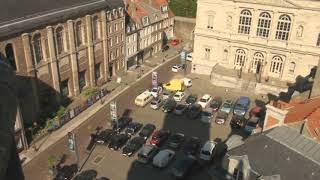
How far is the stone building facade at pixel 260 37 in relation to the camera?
7094 centimetres

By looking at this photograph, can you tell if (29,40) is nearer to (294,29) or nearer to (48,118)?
(48,118)

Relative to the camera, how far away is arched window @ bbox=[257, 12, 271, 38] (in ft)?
242

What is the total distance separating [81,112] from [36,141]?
1094 cm

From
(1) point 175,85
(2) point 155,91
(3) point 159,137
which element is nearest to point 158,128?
(3) point 159,137

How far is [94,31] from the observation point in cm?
6975

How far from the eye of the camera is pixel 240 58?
80.4 metres

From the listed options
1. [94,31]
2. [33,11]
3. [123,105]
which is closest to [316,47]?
[123,105]

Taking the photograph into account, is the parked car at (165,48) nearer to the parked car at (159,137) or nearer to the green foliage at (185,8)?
the green foliage at (185,8)

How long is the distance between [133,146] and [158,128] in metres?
8.58

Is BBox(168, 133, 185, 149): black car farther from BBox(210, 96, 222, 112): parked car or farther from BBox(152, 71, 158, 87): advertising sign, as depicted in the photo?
BBox(152, 71, 158, 87): advertising sign

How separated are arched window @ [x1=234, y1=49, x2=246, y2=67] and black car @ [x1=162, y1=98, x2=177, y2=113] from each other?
21.1m

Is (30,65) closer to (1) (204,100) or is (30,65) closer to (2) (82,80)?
(2) (82,80)

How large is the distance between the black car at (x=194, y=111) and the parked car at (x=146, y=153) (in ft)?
43.3

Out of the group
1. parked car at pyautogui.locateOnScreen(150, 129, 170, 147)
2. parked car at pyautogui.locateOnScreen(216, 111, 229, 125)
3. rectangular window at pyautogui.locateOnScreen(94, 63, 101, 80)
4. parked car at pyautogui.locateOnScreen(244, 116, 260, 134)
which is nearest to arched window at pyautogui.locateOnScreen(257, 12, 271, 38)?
parked car at pyautogui.locateOnScreen(244, 116, 260, 134)
